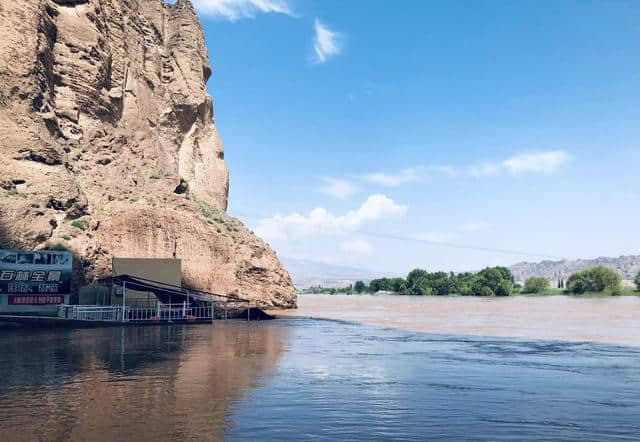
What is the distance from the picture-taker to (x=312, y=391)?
1448 centimetres

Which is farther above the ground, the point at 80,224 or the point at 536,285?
the point at 80,224

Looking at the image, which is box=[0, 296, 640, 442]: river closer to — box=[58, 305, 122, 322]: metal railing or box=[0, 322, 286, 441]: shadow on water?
box=[0, 322, 286, 441]: shadow on water

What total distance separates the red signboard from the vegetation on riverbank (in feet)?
406

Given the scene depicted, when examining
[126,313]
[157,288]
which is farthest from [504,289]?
[126,313]

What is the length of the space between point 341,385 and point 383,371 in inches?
132

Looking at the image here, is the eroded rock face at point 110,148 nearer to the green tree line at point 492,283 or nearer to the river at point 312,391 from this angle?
the river at point 312,391

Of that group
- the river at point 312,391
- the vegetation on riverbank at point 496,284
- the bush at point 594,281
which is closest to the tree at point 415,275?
the vegetation on riverbank at point 496,284

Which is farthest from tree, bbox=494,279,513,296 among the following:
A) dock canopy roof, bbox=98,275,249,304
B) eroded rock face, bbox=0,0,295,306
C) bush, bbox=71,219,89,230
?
bush, bbox=71,219,89,230

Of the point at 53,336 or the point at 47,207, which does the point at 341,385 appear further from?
the point at 47,207

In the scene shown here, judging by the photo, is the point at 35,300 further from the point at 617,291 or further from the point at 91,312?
the point at 617,291

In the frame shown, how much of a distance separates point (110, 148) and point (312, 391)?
53484mm

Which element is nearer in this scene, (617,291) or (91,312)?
(91,312)

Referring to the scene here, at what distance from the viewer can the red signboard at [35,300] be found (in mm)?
34969

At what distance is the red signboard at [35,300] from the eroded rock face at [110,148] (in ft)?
24.9
